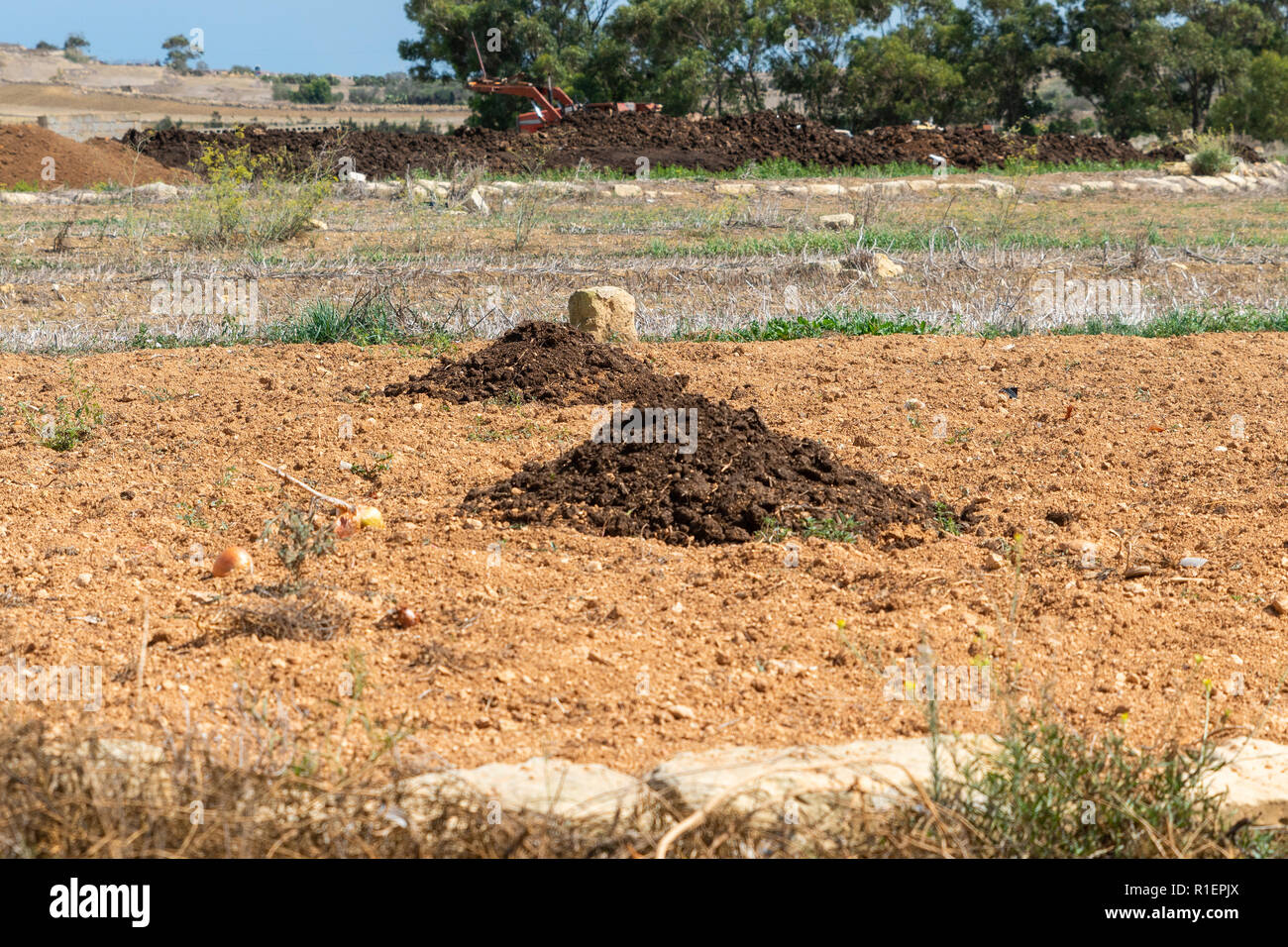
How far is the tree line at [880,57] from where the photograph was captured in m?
29.2

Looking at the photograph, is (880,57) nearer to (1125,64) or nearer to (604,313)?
(1125,64)

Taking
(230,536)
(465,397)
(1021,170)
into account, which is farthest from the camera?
(1021,170)

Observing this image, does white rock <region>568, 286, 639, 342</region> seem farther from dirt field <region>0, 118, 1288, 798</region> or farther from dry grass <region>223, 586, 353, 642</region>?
dry grass <region>223, 586, 353, 642</region>

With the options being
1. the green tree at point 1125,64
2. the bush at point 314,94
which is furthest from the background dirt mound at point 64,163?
the bush at point 314,94

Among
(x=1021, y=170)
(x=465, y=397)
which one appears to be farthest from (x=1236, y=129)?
(x=465, y=397)

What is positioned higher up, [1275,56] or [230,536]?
[1275,56]

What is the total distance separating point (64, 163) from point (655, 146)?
10547mm

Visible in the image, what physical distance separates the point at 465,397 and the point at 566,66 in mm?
25423

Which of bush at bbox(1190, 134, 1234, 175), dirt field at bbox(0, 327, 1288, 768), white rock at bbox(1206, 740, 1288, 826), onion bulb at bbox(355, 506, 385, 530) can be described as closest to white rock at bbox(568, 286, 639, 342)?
dirt field at bbox(0, 327, 1288, 768)

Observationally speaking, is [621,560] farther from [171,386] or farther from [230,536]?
[171,386]

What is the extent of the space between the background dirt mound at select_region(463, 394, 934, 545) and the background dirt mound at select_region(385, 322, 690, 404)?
122 centimetres

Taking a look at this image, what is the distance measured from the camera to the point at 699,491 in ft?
14.9

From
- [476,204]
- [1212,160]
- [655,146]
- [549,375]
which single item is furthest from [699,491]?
[1212,160]

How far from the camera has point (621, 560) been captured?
4.19 metres
